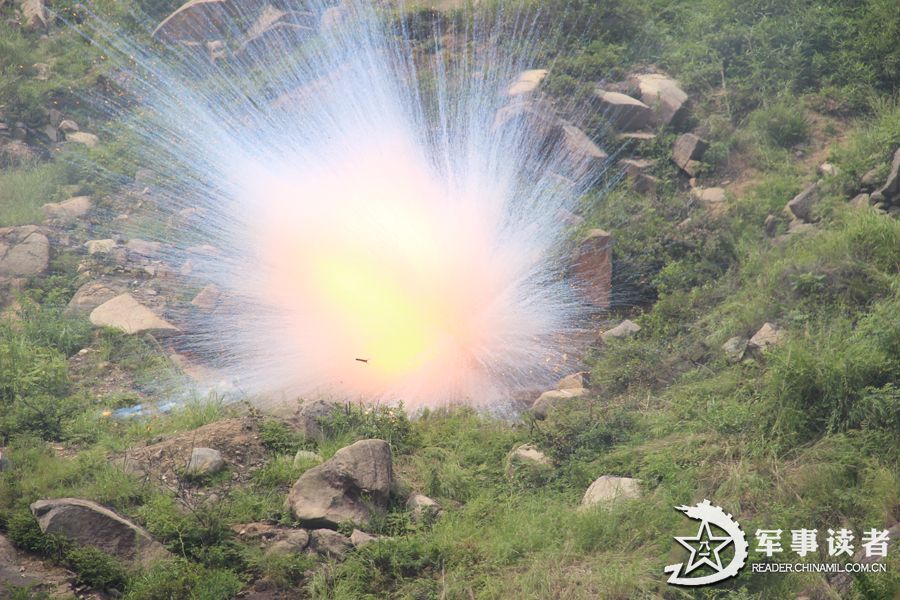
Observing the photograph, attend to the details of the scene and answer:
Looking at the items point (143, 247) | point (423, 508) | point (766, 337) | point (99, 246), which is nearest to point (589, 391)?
point (766, 337)

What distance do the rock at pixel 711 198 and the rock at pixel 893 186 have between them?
90.3 inches

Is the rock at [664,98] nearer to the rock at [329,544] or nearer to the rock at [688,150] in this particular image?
the rock at [688,150]

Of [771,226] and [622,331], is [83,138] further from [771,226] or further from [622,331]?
[771,226]

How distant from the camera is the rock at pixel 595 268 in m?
12.4

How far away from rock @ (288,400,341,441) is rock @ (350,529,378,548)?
1812mm

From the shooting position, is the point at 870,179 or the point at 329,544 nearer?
the point at 329,544

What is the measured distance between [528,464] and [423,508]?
1282mm

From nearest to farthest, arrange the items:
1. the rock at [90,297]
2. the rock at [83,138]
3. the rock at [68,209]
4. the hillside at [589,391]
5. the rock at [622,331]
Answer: the hillside at [589,391], the rock at [622,331], the rock at [90,297], the rock at [68,209], the rock at [83,138]

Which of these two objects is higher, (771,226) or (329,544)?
(771,226)

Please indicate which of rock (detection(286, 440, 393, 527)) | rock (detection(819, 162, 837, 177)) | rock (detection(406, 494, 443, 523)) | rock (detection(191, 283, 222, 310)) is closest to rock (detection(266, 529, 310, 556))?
rock (detection(286, 440, 393, 527))

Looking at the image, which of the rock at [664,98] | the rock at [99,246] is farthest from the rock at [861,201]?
the rock at [99,246]

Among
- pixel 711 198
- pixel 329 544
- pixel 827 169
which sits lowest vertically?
pixel 329 544

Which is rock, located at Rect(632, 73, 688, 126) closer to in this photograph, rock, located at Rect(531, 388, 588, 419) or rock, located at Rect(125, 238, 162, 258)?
rock, located at Rect(531, 388, 588, 419)

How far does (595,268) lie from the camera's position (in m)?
12.4
